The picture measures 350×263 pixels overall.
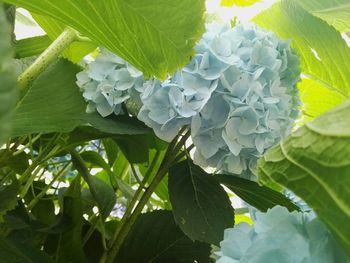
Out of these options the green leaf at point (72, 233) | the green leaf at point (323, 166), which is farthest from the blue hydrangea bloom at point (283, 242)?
the green leaf at point (72, 233)

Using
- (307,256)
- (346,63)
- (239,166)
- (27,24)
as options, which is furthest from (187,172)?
(27,24)

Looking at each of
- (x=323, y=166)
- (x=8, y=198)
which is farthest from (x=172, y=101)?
(x=323, y=166)

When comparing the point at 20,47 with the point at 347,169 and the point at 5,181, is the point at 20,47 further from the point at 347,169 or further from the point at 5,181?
the point at 347,169

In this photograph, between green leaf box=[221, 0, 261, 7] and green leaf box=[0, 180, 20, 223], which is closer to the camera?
green leaf box=[0, 180, 20, 223]

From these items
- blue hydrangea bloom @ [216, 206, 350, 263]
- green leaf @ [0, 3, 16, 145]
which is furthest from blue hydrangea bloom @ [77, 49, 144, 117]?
green leaf @ [0, 3, 16, 145]

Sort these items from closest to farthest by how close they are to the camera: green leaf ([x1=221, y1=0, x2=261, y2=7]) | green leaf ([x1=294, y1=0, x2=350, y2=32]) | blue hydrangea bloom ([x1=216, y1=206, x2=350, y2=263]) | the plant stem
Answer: blue hydrangea bloom ([x1=216, y1=206, x2=350, y2=263]) → the plant stem → green leaf ([x1=294, y1=0, x2=350, y2=32]) → green leaf ([x1=221, y1=0, x2=261, y2=7])

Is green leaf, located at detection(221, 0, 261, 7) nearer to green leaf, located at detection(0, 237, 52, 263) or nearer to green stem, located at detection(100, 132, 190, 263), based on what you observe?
green stem, located at detection(100, 132, 190, 263)

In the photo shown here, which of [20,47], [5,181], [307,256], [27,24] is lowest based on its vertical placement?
[307,256]
